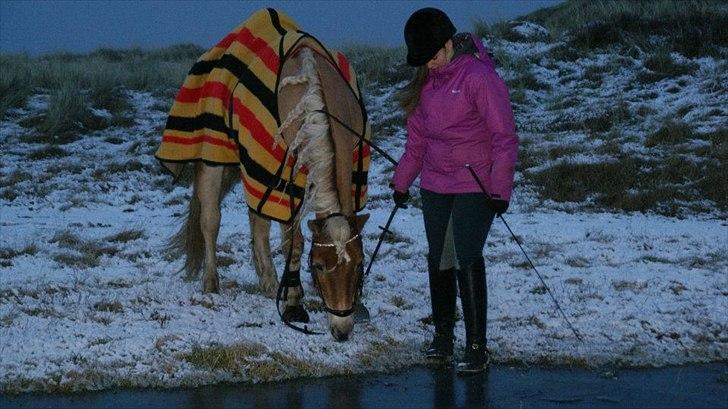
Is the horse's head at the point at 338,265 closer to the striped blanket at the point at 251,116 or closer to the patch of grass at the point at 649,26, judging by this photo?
the striped blanket at the point at 251,116

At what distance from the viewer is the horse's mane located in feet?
16.3

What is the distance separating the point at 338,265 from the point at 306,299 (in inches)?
63.5

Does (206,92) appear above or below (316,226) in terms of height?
above

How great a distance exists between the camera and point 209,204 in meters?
6.93

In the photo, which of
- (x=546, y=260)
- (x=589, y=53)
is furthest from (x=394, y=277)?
(x=589, y=53)

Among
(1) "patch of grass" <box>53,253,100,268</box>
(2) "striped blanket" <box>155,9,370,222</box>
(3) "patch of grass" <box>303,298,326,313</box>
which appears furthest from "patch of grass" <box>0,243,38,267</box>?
(3) "patch of grass" <box>303,298,326,313</box>

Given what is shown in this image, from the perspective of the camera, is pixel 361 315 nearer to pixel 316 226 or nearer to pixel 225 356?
pixel 316 226

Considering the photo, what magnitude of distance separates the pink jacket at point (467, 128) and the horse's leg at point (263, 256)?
191 cm

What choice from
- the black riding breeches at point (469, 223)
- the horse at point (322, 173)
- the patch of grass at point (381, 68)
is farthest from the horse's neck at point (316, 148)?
the patch of grass at point (381, 68)

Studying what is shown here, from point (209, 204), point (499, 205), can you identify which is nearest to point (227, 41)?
point (209, 204)

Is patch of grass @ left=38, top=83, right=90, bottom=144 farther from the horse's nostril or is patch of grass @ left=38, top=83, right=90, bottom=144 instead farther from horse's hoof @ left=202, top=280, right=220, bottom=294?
the horse's nostril

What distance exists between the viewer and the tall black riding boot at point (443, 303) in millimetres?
5172

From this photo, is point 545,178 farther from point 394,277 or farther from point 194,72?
point 194,72

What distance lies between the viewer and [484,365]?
192 inches
